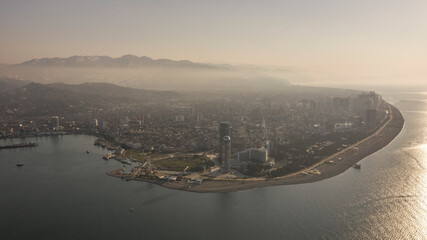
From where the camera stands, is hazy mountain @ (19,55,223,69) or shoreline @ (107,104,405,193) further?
hazy mountain @ (19,55,223,69)

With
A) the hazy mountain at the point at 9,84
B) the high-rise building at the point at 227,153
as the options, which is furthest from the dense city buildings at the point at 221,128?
the hazy mountain at the point at 9,84

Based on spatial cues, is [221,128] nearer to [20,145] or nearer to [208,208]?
[208,208]

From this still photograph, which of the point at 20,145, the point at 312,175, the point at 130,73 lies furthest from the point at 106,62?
the point at 312,175

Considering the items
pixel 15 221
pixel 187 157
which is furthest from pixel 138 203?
pixel 187 157

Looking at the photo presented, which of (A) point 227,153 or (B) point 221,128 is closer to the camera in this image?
(A) point 227,153

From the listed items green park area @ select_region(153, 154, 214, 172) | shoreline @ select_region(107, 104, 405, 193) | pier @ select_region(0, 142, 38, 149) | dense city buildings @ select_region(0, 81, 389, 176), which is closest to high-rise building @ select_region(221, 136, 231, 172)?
dense city buildings @ select_region(0, 81, 389, 176)

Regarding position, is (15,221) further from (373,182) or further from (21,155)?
(373,182)

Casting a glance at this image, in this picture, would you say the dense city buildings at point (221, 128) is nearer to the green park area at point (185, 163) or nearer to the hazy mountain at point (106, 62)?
the green park area at point (185, 163)

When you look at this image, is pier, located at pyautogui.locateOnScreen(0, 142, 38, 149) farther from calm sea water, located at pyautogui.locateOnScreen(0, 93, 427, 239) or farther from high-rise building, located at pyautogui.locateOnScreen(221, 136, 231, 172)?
high-rise building, located at pyautogui.locateOnScreen(221, 136, 231, 172)
